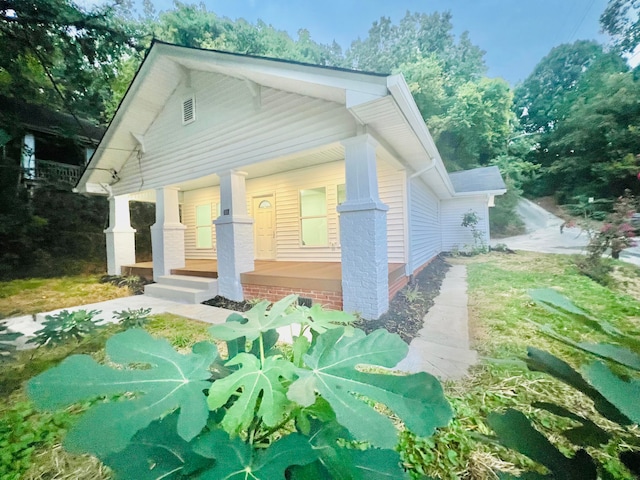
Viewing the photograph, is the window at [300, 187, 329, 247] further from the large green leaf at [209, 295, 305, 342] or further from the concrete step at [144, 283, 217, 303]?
the large green leaf at [209, 295, 305, 342]

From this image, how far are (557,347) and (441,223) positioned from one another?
7.59ft

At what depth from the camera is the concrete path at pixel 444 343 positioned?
1.07m

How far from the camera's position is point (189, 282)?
1935mm

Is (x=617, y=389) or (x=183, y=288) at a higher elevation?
(x=617, y=389)

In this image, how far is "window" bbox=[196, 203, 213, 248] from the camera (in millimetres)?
2615

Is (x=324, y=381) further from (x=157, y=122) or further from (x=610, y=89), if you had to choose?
(x=157, y=122)

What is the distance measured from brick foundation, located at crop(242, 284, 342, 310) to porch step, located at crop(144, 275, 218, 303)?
11.8 inches

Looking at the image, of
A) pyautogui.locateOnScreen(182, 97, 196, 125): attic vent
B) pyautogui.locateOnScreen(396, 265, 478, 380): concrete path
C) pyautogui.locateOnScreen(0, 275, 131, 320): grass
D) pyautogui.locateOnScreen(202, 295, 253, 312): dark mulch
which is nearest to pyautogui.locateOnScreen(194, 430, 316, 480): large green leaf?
pyautogui.locateOnScreen(396, 265, 478, 380): concrete path

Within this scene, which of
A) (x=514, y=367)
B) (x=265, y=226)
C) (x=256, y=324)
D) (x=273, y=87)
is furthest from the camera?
(x=265, y=226)

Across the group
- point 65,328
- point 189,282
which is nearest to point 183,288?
point 189,282

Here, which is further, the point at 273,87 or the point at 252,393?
the point at 273,87

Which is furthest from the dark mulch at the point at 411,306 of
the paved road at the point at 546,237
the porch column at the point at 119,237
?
the porch column at the point at 119,237

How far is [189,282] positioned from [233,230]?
0.60m

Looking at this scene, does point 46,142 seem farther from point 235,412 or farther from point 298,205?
point 235,412
